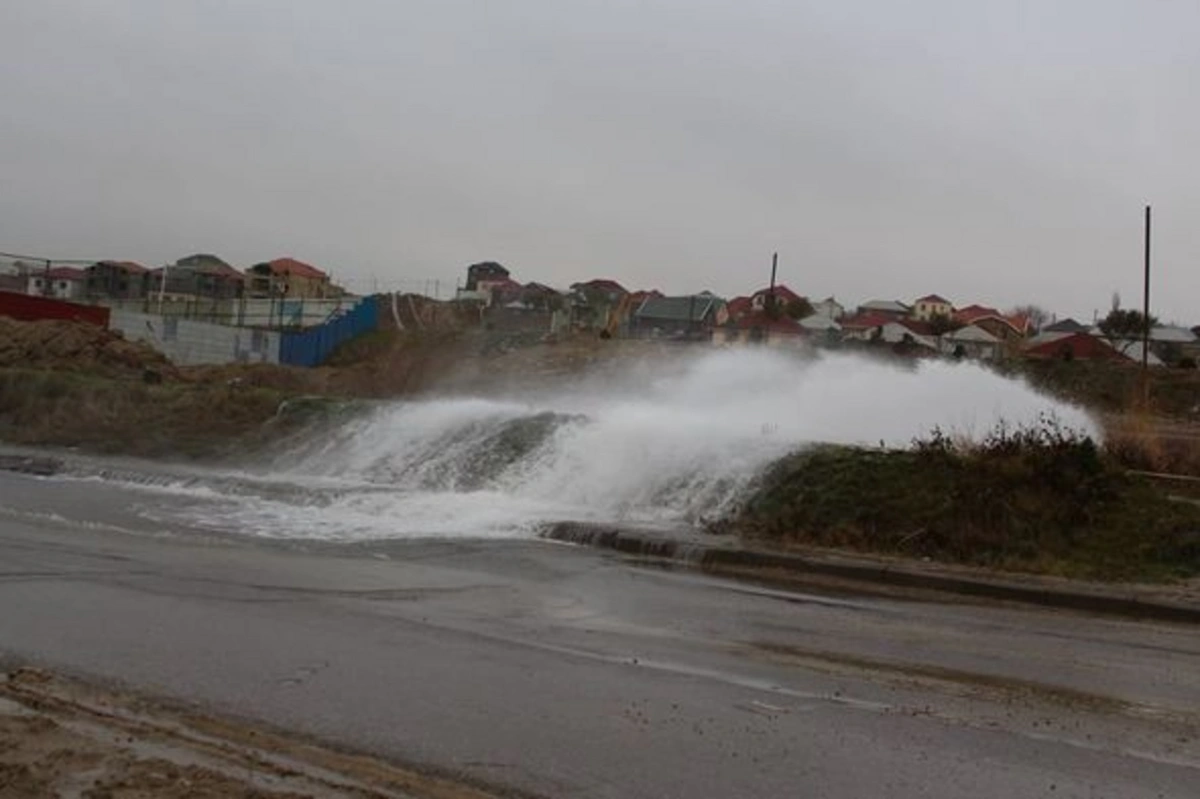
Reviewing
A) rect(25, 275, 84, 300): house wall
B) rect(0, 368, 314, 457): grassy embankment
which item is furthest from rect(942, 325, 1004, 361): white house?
rect(25, 275, 84, 300): house wall

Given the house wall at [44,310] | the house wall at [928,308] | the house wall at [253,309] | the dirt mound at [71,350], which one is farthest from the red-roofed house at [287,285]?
the house wall at [928,308]

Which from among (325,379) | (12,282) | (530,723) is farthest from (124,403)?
(12,282)

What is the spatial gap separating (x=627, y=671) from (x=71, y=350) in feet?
118

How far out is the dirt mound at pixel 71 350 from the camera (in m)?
38.7

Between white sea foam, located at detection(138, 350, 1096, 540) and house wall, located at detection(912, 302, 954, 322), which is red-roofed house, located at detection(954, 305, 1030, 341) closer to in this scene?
house wall, located at detection(912, 302, 954, 322)

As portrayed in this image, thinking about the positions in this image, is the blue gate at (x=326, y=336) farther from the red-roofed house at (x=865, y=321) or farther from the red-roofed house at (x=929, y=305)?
the red-roofed house at (x=929, y=305)

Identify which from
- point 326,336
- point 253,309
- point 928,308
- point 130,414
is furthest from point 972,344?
point 928,308

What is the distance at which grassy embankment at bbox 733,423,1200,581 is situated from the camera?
15.6m

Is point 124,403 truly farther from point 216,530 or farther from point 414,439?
point 216,530

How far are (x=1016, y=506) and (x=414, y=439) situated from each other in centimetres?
1365

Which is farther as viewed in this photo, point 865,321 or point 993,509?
point 865,321

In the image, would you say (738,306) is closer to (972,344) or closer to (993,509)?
(972,344)

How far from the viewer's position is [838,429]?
25.2 metres

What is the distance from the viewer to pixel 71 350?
39625 millimetres
